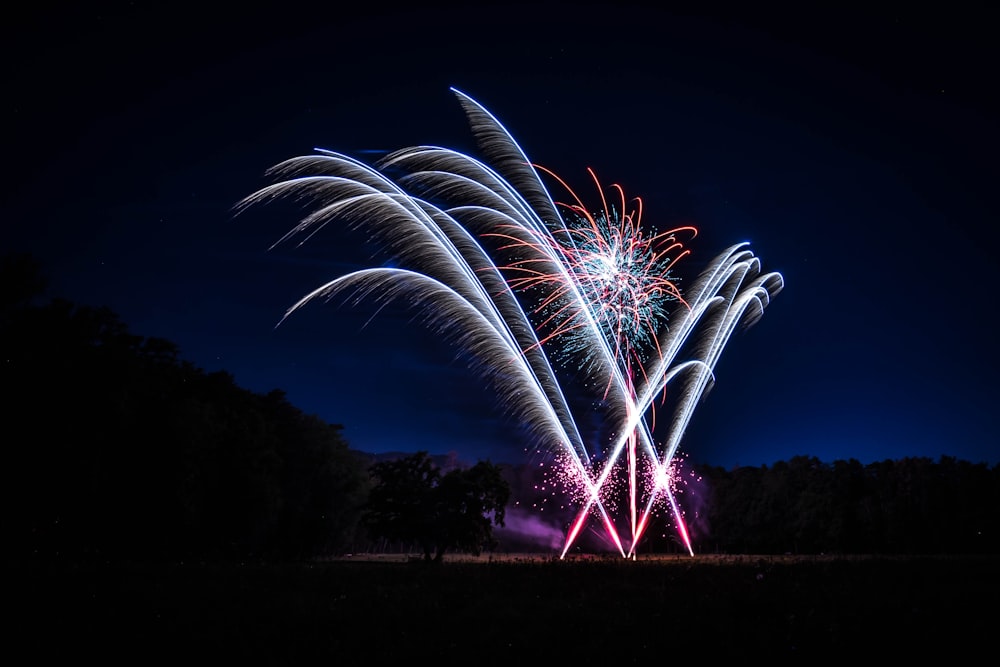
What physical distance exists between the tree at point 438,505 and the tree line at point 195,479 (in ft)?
0.21

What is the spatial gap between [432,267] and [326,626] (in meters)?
18.5

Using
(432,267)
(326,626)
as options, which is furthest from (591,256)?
(326,626)

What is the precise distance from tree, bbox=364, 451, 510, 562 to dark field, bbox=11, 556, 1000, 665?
75.5 feet

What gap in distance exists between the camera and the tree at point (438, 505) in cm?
4053

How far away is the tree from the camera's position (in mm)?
40531

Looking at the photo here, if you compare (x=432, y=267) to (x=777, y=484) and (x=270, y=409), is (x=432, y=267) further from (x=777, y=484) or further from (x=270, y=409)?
(x=777, y=484)

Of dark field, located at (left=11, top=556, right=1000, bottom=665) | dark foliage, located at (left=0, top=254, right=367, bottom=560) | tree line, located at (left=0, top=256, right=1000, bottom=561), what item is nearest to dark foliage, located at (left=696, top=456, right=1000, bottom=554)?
tree line, located at (left=0, top=256, right=1000, bottom=561)

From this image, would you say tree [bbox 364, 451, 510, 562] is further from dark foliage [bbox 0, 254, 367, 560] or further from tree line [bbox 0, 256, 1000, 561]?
dark foliage [bbox 0, 254, 367, 560]

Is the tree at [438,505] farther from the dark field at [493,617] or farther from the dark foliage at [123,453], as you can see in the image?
the dark field at [493,617]

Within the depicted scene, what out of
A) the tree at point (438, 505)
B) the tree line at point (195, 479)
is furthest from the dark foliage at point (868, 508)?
the tree at point (438, 505)

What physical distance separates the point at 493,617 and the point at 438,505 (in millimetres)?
28691

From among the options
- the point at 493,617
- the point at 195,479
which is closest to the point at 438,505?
the point at 195,479

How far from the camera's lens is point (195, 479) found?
42.0 metres

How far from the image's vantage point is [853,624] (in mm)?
11930
